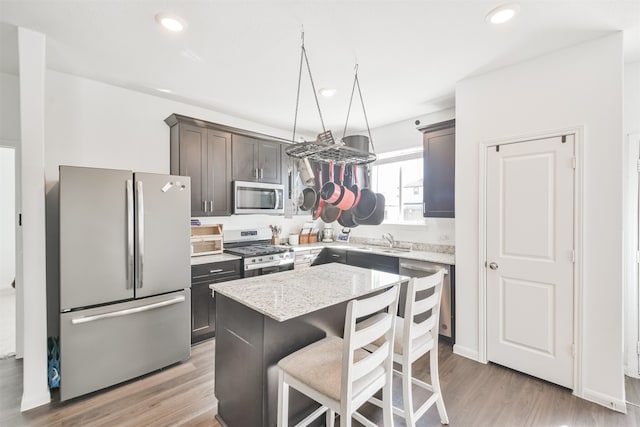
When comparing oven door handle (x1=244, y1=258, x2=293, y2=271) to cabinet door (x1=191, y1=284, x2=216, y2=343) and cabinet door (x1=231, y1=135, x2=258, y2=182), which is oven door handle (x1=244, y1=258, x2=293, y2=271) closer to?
cabinet door (x1=191, y1=284, x2=216, y2=343)

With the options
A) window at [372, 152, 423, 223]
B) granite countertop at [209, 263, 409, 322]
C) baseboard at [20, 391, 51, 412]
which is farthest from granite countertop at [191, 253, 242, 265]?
window at [372, 152, 423, 223]

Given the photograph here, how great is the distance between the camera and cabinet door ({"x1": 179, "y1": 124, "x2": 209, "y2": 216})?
3229mm

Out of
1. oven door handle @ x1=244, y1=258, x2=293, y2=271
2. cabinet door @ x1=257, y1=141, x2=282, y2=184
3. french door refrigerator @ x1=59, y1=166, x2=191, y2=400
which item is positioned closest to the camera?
french door refrigerator @ x1=59, y1=166, x2=191, y2=400

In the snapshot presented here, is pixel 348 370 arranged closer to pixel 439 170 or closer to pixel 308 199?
pixel 308 199

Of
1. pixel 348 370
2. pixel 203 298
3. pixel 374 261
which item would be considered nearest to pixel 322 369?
pixel 348 370

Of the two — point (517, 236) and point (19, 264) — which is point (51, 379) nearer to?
point (19, 264)

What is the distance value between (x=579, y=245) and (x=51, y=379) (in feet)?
13.9

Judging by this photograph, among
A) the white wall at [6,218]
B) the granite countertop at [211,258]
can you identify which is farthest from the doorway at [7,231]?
the granite countertop at [211,258]

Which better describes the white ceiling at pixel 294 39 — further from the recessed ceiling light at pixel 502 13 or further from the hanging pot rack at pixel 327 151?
the hanging pot rack at pixel 327 151

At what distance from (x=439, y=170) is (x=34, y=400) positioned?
413 centimetres

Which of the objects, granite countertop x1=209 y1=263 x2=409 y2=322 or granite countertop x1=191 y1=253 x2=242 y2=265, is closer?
granite countertop x1=209 y1=263 x2=409 y2=322

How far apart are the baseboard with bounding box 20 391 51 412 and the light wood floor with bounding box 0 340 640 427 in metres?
0.04

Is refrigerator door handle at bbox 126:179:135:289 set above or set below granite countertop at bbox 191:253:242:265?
above

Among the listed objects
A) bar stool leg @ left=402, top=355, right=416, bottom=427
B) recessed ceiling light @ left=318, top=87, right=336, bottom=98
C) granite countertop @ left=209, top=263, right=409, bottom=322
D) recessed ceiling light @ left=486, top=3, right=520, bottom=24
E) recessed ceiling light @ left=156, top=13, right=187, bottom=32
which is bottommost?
bar stool leg @ left=402, top=355, right=416, bottom=427
